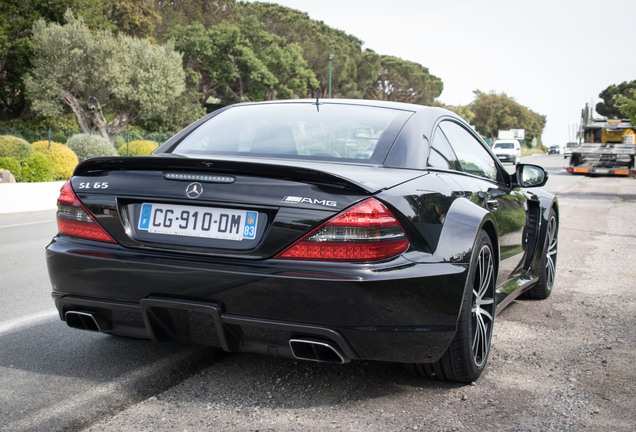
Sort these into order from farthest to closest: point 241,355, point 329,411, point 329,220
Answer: point 241,355 → point 329,411 → point 329,220

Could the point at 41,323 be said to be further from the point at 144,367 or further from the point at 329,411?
the point at 329,411

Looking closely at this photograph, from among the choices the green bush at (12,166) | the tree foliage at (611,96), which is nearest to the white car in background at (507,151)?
the green bush at (12,166)

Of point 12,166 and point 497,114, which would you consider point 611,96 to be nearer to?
point 497,114

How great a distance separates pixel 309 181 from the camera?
286 cm

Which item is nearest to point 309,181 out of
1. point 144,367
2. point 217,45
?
point 144,367

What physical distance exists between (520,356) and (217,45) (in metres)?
A: 59.8

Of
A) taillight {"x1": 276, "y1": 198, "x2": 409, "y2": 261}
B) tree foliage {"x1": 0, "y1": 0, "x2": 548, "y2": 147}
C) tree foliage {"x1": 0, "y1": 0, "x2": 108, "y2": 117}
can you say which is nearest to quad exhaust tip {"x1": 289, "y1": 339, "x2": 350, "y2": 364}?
taillight {"x1": 276, "y1": 198, "x2": 409, "y2": 261}

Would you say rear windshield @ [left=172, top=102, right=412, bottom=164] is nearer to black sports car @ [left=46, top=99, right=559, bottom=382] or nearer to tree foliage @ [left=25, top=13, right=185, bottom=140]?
black sports car @ [left=46, top=99, right=559, bottom=382]

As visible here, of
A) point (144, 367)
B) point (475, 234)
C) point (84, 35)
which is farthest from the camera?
point (84, 35)

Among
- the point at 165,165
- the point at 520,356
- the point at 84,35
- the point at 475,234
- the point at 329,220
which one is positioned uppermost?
the point at 84,35

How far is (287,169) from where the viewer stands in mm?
2885

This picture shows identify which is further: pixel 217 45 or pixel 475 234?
pixel 217 45

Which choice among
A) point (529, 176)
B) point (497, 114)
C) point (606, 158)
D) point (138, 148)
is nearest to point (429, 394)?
point (529, 176)

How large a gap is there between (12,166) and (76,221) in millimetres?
15876
